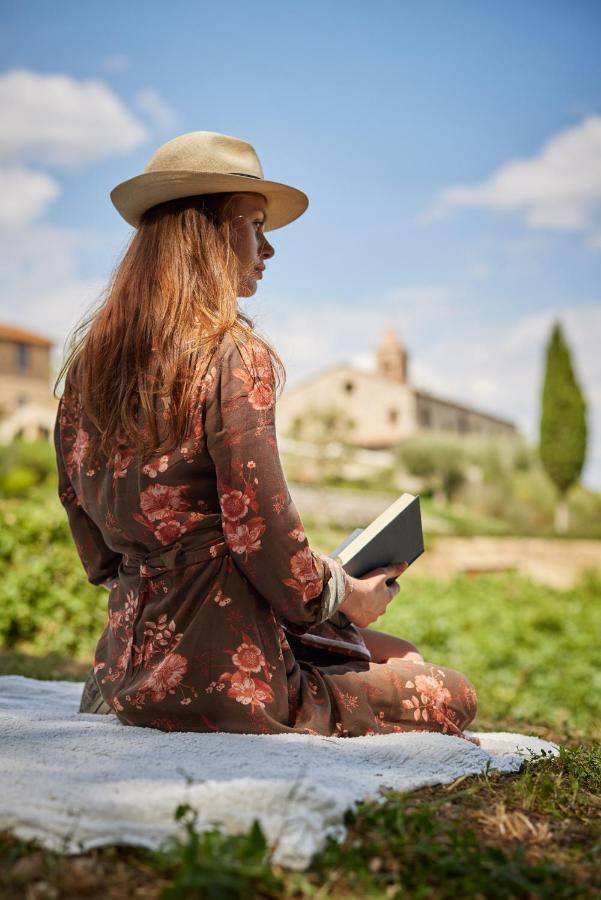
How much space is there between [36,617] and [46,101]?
46166 millimetres

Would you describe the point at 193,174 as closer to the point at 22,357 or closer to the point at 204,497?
the point at 204,497

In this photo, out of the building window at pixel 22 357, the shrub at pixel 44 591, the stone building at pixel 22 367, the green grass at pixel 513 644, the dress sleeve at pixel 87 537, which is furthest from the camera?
the building window at pixel 22 357

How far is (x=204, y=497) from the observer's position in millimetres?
2258

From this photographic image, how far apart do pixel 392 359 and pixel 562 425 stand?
21.5 meters

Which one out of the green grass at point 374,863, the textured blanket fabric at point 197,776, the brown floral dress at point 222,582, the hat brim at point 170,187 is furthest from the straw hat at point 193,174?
the green grass at point 374,863

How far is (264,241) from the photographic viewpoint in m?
2.55

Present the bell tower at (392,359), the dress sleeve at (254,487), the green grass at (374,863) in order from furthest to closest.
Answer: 1. the bell tower at (392,359)
2. the dress sleeve at (254,487)
3. the green grass at (374,863)

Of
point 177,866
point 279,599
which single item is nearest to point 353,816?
point 177,866

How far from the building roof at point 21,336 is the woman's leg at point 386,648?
43.0 meters

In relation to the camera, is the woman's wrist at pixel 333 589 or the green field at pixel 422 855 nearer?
the green field at pixel 422 855

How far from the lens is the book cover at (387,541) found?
8.16 ft

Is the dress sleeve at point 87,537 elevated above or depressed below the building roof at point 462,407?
below

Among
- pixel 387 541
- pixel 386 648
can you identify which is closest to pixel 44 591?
pixel 386 648

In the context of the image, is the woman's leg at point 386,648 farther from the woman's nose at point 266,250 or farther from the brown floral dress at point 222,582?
the woman's nose at point 266,250
